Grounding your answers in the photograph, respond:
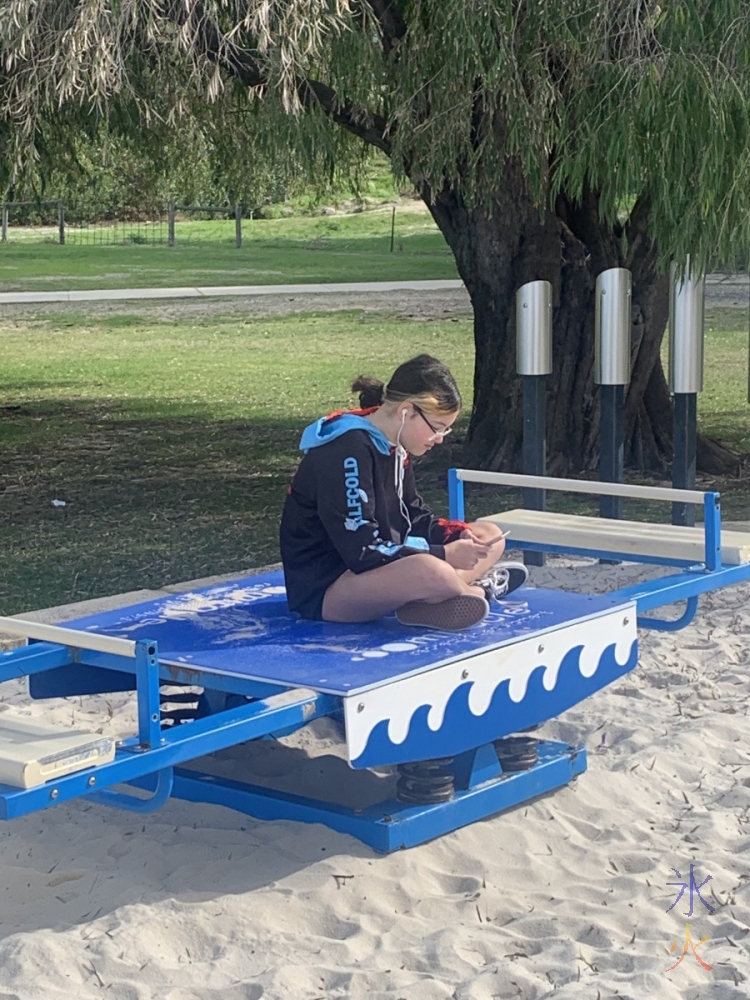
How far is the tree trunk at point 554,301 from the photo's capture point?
31.0 feet

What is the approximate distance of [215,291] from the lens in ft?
98.1

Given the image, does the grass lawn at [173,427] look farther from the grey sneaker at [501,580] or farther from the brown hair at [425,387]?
the brown hair at [425,387]

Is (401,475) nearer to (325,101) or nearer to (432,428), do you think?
(432,428)

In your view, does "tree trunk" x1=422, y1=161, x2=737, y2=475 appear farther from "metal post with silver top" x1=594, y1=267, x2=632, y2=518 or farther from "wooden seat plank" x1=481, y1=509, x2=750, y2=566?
"wooden seat plank" x1=481, y1=509, x2=750, y2=566

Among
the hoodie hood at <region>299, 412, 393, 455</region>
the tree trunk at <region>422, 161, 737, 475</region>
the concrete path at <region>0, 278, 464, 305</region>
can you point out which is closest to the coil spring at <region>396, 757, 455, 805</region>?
the hoodie hood at <region>299, 412, 393, 455</region>

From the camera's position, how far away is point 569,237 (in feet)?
31.5

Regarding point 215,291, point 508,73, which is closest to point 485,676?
point 508,73

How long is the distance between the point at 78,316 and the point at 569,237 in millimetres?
17641

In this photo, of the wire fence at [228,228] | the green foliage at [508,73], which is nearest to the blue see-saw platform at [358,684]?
the green foliage at [508,73]

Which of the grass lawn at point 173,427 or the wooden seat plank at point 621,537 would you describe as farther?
the grass lawn at point 173,427

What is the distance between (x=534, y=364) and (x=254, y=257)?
31.3 metres

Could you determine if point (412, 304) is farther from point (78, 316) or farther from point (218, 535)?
point (218, 535)

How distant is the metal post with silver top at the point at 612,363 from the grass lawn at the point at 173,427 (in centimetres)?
189

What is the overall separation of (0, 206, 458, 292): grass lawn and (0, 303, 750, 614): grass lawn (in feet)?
22.8
